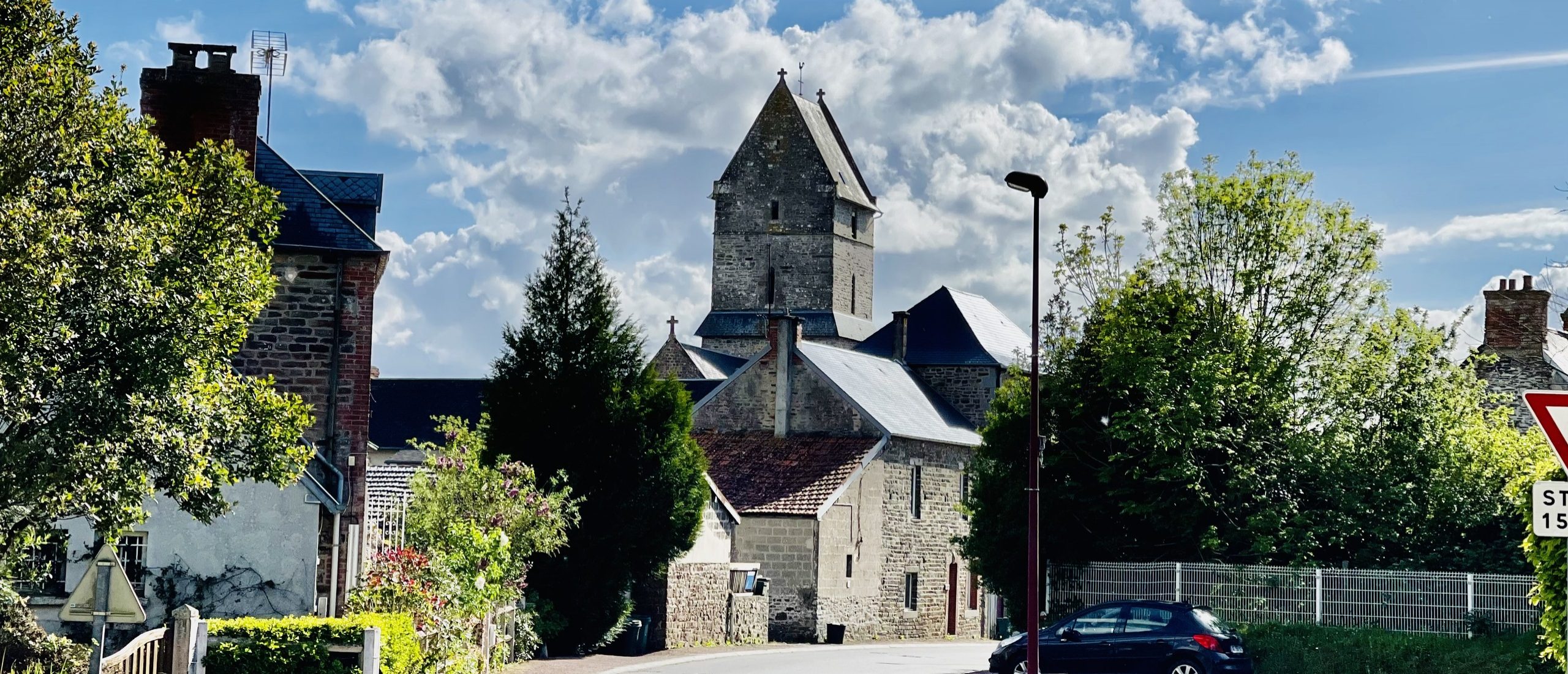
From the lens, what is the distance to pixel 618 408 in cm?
2844

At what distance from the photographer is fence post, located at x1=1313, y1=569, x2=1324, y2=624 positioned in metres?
24.2

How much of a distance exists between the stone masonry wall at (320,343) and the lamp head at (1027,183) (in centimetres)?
898

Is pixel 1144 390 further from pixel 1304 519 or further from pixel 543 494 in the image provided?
pixel 543 494

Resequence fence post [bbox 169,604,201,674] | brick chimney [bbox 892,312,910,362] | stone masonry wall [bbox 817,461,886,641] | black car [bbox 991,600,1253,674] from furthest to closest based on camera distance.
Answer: brick chimney [bbox 892,312,910,362] → stone masonry wall [bbox 817,461,886,641] → black car [bbox 991,600,1253,674] → fence post [bbox 169,604,201,674]

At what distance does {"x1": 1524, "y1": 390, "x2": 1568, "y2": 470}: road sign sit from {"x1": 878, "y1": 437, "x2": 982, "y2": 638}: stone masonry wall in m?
33.9

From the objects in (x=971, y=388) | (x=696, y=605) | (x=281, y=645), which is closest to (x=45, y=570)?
(x=281, y=645)

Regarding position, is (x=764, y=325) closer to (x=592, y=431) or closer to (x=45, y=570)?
(x=592, y=431)

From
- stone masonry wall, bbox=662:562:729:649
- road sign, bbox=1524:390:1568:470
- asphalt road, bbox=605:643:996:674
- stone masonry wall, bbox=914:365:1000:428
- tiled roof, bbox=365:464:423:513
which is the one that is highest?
stone masonry wall, bbox=914:365:1000:428

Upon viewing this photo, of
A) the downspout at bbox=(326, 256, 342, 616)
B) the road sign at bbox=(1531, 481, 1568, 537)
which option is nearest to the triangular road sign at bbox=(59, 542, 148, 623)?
the downspout at bbox=(326, 256, 342, 616)

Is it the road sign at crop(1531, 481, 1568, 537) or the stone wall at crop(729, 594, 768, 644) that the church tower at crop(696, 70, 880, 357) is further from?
the road sign at crop(1531, 481, 1568, 537)

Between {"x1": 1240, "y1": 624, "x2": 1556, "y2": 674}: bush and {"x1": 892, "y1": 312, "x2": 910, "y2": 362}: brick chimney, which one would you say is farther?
{"x1": 892, "y1": 312, "x2": 910, "y2": 362}: brick chimney

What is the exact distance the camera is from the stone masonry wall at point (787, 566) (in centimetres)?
3762

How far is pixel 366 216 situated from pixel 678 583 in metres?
9.41

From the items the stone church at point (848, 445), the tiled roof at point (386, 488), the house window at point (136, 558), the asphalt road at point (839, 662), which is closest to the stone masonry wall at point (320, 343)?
the tiled roof at point (386, 488)
